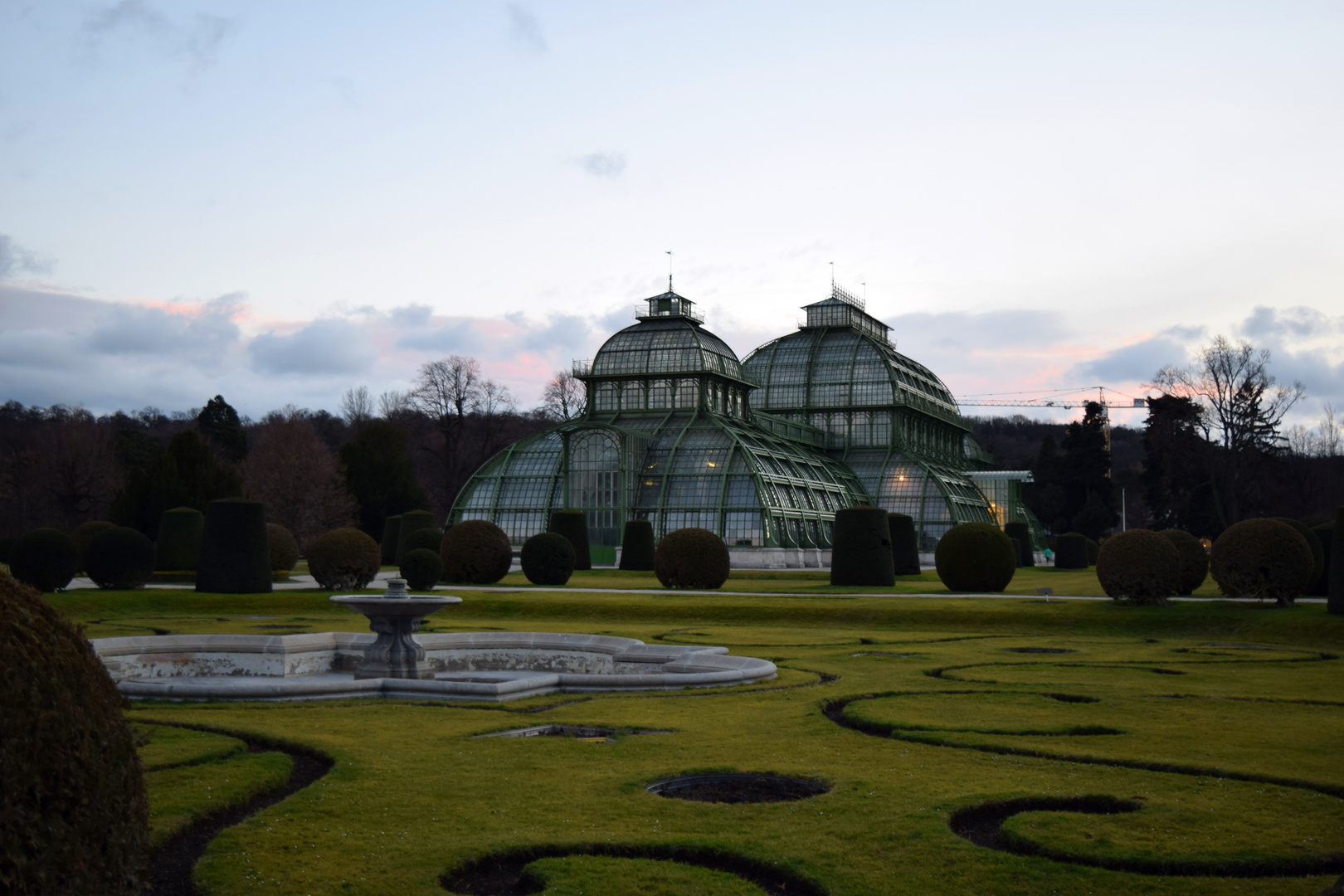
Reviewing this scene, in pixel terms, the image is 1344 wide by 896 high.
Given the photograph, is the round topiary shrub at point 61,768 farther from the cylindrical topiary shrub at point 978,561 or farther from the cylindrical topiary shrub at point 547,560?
the cylindrical topiary shrub at point 547,560

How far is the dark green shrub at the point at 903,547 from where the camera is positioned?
148 feet

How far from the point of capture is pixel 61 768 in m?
4.24

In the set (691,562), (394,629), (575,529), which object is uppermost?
(575,529)

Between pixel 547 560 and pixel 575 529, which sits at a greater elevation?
pixel 575 529

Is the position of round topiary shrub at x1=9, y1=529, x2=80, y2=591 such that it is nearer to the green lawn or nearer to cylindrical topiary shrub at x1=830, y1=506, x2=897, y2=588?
the green lawn

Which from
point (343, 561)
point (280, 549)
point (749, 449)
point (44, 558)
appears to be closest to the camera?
point (44, 558)

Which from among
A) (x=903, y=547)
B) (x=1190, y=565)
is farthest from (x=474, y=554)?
(x=1190, y=565)

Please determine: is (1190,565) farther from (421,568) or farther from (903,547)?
(421,568)

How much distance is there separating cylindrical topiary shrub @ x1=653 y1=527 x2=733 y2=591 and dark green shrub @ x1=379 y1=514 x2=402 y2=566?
71.9 ft

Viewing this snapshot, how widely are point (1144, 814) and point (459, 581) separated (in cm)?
3196

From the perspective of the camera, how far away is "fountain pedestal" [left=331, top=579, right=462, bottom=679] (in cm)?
1712

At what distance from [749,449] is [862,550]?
892 inches

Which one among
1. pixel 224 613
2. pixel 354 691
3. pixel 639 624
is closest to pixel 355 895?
pixel 354 691

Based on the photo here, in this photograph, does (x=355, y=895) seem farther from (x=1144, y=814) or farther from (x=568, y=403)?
(x=568, y=403)
